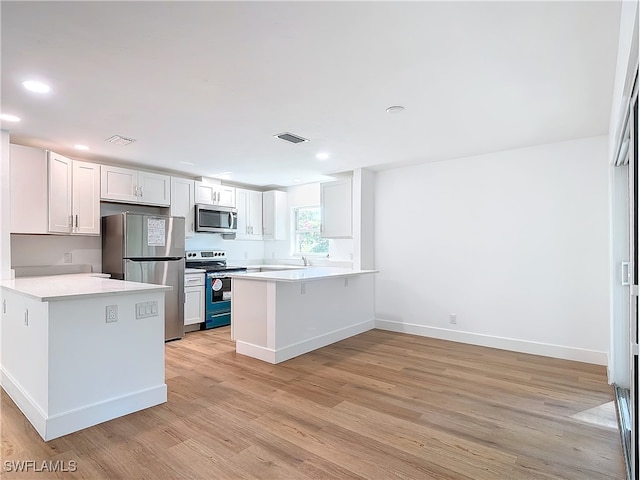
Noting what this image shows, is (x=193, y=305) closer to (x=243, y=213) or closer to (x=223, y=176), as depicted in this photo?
(x=243, y=213)

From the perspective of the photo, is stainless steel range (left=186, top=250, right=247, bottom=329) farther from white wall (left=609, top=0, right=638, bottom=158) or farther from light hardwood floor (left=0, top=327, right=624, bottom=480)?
white wall (left=609, top=0, right=638, bottom=158)

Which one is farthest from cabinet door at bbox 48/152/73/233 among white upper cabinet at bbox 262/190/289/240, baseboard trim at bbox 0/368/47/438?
white upper cabinet at bbox 262/190/289/240

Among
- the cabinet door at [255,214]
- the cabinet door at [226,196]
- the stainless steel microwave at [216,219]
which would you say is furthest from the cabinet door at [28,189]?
the cabinet door at [255,214]

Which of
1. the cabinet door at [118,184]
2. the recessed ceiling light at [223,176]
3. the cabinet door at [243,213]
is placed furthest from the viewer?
the cabinet door at [243,213]

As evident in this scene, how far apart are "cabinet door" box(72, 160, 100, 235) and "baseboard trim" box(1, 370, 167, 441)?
1861 mm

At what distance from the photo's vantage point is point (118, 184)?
4.60 m

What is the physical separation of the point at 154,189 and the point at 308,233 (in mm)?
2591

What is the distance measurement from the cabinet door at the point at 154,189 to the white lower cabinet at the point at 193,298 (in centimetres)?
110

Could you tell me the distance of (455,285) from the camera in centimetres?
465

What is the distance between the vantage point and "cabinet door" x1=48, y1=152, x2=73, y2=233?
12.8 feet

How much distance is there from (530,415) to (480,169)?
2.87m

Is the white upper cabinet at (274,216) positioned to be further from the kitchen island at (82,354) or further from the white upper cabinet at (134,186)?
the kitchen island at (82,354)

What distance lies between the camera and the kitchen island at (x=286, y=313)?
3.78m

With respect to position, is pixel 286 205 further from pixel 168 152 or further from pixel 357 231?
pixel 168 152
